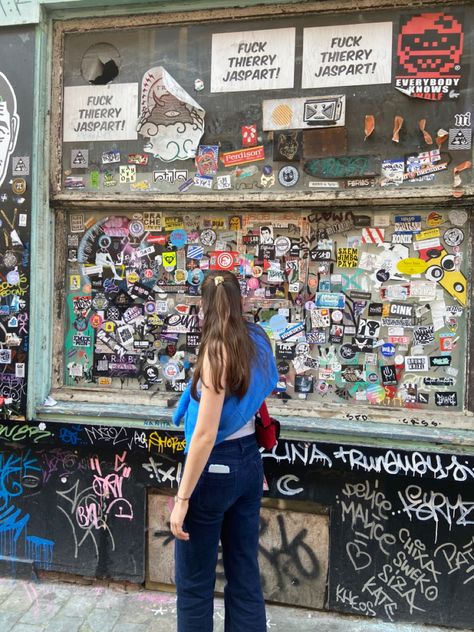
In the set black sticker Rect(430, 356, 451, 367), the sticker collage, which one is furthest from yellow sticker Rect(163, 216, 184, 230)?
black sticker Rect(430, 356, 451, 367)

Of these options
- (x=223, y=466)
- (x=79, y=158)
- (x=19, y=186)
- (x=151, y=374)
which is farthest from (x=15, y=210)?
(x=223, y=466)

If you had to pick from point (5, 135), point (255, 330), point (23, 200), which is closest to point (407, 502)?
point (255, 330)

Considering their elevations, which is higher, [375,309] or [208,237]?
[208,237]

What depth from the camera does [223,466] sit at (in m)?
2.41

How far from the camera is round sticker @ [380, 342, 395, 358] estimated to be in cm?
334

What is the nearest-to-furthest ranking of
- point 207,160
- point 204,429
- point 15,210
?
point 204,429 → point 207,160 → point 15,210

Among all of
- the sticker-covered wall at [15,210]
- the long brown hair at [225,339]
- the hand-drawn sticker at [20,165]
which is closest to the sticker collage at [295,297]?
the sticker-covered wall at [15,210]

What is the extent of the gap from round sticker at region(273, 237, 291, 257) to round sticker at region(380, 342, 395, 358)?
86cm

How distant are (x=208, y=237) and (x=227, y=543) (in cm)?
188

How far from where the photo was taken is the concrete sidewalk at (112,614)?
3199mm

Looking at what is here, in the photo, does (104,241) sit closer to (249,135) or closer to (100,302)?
(100,302)

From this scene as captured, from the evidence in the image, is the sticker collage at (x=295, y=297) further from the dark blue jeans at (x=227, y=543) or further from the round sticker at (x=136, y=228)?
the dark blue jeans at (x=227, y=543)

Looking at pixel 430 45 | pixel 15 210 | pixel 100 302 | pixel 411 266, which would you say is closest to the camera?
pixel 430 45

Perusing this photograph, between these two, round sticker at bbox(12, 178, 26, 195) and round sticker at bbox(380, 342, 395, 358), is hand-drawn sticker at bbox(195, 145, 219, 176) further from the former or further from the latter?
round sticker at bbox(380, 342, 395, 358)
